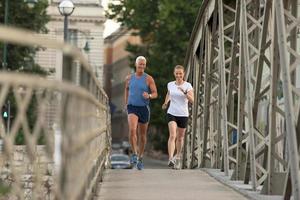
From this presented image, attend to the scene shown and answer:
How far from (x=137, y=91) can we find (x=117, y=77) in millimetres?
136635

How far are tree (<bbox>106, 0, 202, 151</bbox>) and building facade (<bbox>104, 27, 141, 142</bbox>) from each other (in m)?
78.2

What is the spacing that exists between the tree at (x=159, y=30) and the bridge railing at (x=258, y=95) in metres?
27.9

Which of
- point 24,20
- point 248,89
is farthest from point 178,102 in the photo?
point 24,20

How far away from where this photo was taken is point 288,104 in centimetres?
862

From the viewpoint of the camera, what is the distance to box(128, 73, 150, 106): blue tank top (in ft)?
49.3

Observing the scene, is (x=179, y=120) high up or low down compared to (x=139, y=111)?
down

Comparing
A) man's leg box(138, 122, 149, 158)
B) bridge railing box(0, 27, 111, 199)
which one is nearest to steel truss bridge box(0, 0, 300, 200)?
bridge railing box(0, 27, 111, 199)

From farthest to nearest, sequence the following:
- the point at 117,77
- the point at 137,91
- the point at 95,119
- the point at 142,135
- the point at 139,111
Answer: the point at 117,77 → the point at 142,135 → the point at 139,111 → the point at 137,91 → the point at 95,119

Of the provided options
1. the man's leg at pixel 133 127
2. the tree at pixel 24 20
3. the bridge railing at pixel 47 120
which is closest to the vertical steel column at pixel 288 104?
the bridge railing at pixel 47 120

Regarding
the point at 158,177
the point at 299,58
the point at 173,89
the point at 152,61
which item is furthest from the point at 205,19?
the point at 152,61

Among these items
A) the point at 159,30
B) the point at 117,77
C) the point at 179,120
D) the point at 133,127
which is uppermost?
the point at 117,77

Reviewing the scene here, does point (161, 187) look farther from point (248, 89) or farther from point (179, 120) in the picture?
point (179, 120)

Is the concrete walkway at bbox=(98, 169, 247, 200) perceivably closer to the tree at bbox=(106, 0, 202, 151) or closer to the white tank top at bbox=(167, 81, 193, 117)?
the white tank top at bbox=(167, 81, 193, 117)

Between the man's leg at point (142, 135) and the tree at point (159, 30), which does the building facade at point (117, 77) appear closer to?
the tree at point (159, 30)
